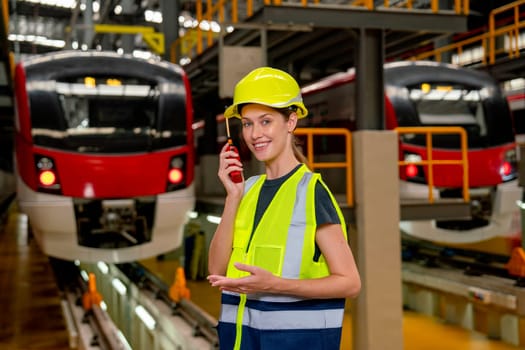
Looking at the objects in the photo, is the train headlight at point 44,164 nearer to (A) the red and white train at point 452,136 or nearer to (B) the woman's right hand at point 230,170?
(A) the red and white train at point 452,136

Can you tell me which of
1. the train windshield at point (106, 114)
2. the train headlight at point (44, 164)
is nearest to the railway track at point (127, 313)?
the train headlight at point (44, 164)

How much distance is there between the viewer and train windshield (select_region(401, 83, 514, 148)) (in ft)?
27.2

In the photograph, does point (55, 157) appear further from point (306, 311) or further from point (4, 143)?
point (4, 143)

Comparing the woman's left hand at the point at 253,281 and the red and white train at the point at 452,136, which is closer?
the woman's left hand at the point at 253,281

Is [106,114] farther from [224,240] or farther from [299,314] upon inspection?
[299,314]

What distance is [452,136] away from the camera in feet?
27.2

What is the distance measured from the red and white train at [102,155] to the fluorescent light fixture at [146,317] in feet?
4.43

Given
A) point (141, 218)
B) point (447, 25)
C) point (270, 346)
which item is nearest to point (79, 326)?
point (141, 218)

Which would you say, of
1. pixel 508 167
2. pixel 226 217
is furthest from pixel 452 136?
pixel 226 217

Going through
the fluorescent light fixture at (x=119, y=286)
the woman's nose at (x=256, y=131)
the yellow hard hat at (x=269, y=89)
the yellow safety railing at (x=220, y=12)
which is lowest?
the fluorescent light fixture at (x=119, y=286)

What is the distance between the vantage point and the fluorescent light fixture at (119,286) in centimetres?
914

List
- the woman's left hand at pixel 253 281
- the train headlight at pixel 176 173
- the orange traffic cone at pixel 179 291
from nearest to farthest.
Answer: the woman's left hand at pixel 253 281, the train headlight at pixel 176 173, the orange traffic cone at pixel 179 291

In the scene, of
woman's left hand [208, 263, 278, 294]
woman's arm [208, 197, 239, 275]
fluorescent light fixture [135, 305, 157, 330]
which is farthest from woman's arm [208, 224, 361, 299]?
fluorescent light fixture [135, 305, 157, 330]

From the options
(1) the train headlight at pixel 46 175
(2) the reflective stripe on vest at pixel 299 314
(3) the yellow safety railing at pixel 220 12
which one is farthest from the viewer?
(3) the yellow safety railing at pixel 220 12
